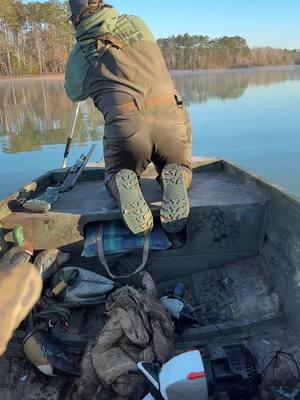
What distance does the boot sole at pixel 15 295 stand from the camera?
1.45 meters

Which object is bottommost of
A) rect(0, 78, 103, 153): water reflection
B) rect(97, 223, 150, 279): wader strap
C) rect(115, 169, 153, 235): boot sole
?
rect(0, 78, 103, 153): water reflection

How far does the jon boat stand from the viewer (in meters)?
2.53

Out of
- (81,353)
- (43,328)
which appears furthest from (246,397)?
Answer: (43,328)

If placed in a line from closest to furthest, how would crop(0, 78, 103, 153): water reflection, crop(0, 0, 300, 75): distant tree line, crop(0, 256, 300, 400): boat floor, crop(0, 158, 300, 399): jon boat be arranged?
crop(0, 256, 300, 400): boat floor, crop(0, 158, 300, 399): jon boat, crop(0, 78, 103, 153): water reflection, crop(0, 0, 300, 75): distant tree line

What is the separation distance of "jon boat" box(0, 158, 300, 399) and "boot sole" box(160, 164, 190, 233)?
0.51ft

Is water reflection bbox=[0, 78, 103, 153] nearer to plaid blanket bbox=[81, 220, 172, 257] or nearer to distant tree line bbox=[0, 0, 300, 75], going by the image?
plaid blanket bbox=[81, 220, 172, 257]

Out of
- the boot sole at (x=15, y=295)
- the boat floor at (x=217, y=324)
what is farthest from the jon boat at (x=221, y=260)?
the boot sole at (x=15, y=295)

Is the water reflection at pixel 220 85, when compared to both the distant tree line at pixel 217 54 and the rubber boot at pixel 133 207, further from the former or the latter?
the distant tree line at pixel 217 54

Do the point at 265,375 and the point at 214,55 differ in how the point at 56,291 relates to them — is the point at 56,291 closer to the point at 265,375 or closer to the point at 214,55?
the point at 265,375

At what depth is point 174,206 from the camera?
288 centimetres

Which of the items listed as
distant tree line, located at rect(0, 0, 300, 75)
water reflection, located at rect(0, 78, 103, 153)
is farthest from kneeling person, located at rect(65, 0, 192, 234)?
distant tree line, located at rect(0, 0, 300, 75)

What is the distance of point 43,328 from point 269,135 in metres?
10.1

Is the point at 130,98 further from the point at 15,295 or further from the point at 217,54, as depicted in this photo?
the point at 217,54

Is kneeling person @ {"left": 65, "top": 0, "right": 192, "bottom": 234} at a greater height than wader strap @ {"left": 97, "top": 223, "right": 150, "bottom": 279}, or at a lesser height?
greater
